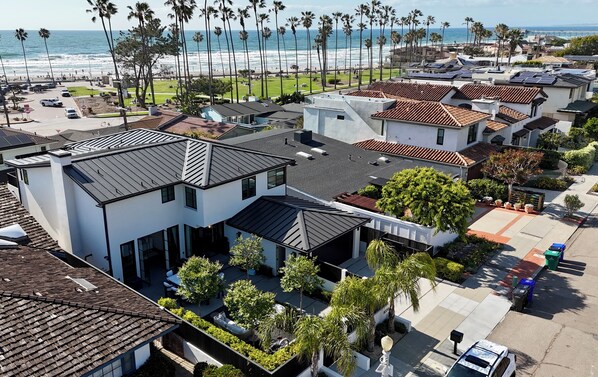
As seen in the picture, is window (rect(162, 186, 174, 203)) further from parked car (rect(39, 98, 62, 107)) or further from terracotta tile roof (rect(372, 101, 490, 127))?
parked car (rect(39, 98, 62, 107))

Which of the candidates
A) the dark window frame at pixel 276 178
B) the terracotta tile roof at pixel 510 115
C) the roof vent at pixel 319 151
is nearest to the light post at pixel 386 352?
the dark window frame at pixel 276 178

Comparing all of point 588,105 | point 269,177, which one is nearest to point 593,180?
point 588,105

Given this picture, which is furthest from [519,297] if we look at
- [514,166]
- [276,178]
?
[514,166]

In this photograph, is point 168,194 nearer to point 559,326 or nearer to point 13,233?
point 13,233

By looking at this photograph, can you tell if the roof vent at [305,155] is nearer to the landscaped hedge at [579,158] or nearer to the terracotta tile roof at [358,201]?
the terracotta tile roof at [358,201]

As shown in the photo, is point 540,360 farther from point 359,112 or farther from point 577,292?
point 359,112

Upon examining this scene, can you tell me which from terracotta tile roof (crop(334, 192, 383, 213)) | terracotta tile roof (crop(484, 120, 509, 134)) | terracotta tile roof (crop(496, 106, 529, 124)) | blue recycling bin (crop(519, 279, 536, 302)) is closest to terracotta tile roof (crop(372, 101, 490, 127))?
terracotta tile roof (crop(484, 120, 509, 134))
